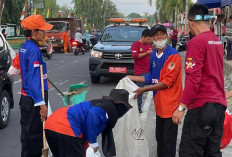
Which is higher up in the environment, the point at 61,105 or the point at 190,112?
the point at 190,112

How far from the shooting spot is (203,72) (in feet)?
11.2

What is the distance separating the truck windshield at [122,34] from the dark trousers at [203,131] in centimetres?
853

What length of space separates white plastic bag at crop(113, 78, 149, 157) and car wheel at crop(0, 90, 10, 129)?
272 centimetres

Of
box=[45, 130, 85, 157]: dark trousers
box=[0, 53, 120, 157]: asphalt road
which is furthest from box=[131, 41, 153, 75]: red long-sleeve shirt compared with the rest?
box=[45, 130, 85, 157]: dark trousers

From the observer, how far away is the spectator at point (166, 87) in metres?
4.39

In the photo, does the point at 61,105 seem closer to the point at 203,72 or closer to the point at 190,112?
the point at 190,112

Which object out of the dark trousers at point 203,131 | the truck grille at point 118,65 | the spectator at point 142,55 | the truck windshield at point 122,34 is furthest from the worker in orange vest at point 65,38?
the dark trousers at point 203,131

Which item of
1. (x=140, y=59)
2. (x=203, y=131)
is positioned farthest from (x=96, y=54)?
(x=203, y=131)

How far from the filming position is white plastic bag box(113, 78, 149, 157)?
183 inches

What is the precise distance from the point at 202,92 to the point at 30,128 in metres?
1.98

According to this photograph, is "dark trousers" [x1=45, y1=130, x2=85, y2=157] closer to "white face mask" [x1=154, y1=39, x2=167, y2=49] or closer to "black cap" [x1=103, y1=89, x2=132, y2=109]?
"black cap" [x1=103, y1=89, x2=132, y2=109]

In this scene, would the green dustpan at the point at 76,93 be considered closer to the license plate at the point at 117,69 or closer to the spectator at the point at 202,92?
the spectator at the point at 202,92

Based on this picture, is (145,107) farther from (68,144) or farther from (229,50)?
(229,50)

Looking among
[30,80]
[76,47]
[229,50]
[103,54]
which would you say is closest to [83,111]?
[30,80]
